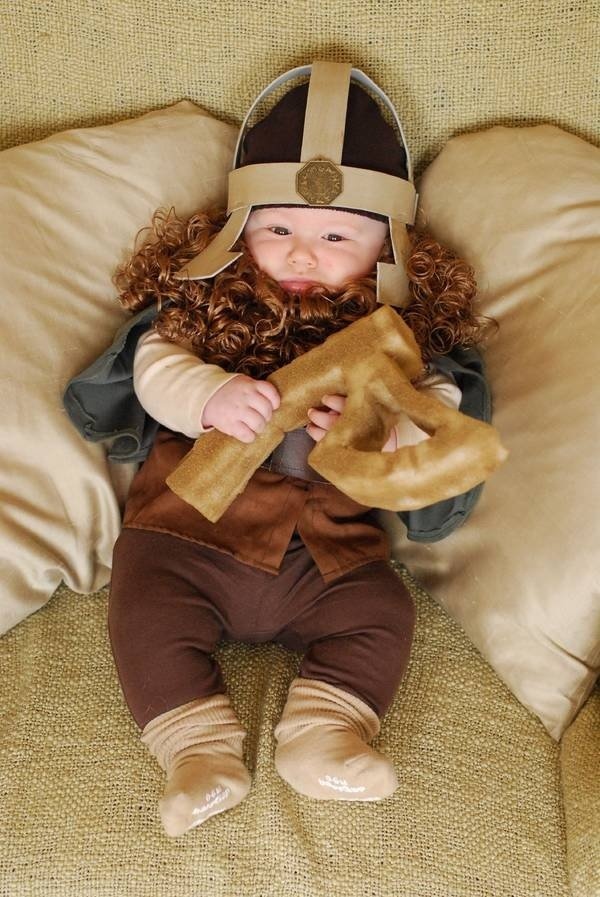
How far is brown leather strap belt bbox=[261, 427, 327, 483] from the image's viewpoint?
107cm

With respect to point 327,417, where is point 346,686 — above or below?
below

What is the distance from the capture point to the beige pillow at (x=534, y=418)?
0.99 meters

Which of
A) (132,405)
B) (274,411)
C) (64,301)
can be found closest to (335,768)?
(274,411)

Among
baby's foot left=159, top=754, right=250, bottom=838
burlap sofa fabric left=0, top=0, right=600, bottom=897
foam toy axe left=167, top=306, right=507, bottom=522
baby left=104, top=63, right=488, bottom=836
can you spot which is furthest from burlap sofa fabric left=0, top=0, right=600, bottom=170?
baby's foot left=159, top=754, right=250, bottom=838

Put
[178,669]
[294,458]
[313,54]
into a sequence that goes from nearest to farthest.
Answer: [178,669] < [294,458] < [313,54]

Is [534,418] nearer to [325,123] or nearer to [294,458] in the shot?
[294,458]

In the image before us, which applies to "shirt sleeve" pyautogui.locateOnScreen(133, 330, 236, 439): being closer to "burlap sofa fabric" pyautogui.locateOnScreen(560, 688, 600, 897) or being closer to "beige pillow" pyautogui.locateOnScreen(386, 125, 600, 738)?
"beige pillow" pyautogui.locateOnScreen(386, 125, 600, 738)

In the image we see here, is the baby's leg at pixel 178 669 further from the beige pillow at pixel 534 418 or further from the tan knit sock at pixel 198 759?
the beige pillow at pixel 534 418

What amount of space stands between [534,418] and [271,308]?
1.13 feet

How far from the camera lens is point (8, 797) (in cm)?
92

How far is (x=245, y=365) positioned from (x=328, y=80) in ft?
1.26

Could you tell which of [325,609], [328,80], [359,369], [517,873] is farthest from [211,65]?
[517,873]

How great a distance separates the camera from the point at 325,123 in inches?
43.0

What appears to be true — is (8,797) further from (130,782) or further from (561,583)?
(561,583)
